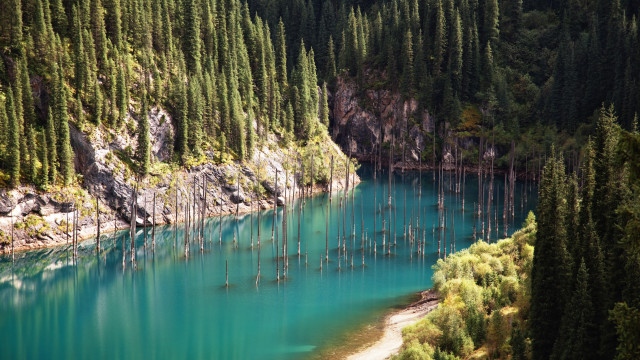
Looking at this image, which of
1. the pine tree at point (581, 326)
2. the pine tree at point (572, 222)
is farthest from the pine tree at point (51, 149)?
the pine tree at point (581, 326)

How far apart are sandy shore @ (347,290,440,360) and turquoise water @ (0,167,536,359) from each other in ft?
10.8

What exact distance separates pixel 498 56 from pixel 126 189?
117 meters

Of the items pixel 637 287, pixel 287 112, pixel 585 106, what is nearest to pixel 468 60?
pixel 585 106

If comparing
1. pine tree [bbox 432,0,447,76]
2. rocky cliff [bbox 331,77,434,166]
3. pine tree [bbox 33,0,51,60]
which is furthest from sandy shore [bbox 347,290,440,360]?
pine tree [bbox 432,0,447,76]

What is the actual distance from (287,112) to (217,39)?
24.1 metres

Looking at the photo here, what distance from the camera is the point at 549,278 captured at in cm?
3988

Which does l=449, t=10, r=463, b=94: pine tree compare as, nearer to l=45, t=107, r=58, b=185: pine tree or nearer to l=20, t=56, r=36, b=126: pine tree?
l=45, t=107, r=58, b=185: pine tree

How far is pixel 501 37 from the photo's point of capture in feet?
574

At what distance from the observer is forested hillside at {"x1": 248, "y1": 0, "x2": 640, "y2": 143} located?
141m

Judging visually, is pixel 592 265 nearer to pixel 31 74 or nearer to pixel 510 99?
pixel 31 74

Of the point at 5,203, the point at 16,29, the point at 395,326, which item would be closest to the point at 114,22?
the point at 16,29

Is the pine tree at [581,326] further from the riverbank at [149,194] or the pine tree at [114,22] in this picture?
the pine tree at [114,22]

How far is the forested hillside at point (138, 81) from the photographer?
312ft

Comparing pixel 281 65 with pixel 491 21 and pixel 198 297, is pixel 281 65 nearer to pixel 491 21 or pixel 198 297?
pixel 491 21
